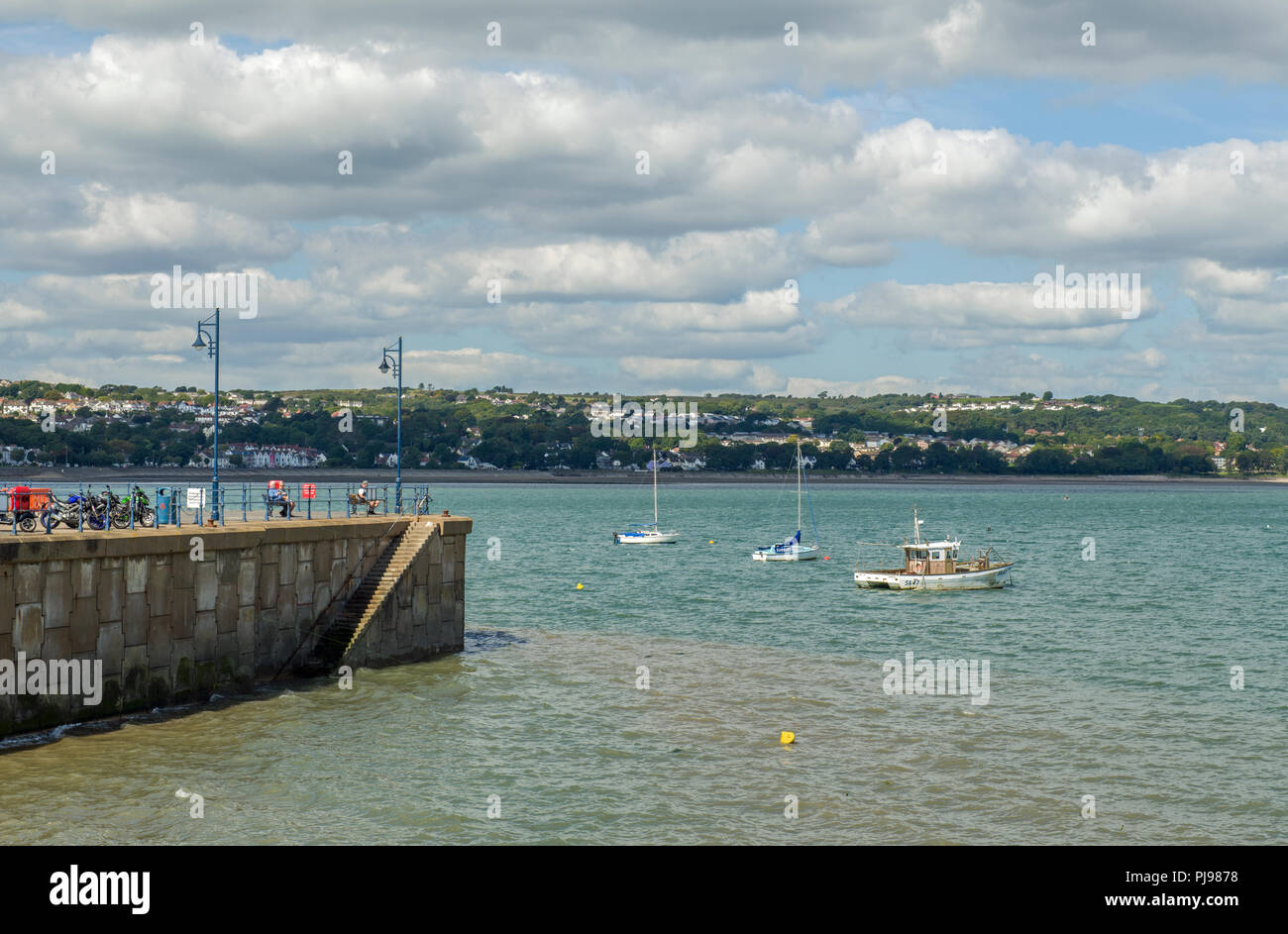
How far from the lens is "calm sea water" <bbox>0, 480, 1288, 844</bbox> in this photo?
19438 millimetres

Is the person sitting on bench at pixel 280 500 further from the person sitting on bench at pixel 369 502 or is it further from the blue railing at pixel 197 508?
the person sitting on bench at pixel 369 502

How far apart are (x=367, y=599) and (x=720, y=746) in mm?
11646

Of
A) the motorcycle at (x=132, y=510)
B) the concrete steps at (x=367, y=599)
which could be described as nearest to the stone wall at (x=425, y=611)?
the concrete steps at (x=367, y=599)

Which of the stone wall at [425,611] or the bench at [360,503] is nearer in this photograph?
the stone wall at [425,611]

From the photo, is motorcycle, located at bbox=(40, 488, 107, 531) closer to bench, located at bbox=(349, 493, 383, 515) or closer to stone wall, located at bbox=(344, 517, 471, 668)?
stone wall, located at bbox=(344, 517, 471, 668)

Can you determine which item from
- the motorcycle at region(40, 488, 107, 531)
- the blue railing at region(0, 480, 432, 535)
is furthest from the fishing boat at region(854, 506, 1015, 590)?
the motorcycle at region(40, 488, 107, 531)

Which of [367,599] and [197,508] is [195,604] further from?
[367,599]

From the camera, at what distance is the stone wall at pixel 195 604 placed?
2180 centimetres

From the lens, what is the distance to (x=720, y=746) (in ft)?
81.4

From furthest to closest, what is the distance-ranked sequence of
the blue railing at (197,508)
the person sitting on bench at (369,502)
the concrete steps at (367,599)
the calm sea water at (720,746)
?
the person sitting on bench at (369,502) → the concrete steps at (367,599) → the blue railing at (197,508) → the calm sea water at (720,746)

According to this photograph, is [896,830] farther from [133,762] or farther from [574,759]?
[133,762]

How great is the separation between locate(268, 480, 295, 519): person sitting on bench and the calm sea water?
5.15 m

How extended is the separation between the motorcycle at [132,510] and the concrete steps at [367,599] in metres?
5.33

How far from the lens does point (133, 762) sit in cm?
2122
